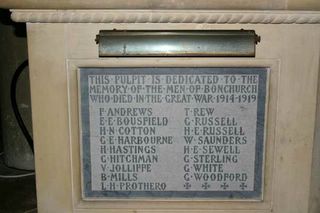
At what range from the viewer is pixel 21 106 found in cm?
192

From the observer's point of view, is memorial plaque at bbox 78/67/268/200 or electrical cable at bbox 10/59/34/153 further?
electrical cable at bbox 10/59/34/153

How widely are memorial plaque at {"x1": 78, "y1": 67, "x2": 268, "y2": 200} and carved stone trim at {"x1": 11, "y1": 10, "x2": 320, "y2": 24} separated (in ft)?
0.45

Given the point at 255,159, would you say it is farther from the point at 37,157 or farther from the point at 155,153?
the point at 37,157

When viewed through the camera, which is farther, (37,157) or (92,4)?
(37,157)

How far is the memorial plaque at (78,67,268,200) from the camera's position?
3.94 feet

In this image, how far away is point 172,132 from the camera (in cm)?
124

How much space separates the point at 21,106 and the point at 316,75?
1264mm

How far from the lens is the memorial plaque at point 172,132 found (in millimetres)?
1201

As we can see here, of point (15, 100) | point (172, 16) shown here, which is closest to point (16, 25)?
point (15, 100)

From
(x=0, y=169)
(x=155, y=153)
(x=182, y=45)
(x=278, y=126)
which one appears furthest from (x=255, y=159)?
(x=0, y=169)

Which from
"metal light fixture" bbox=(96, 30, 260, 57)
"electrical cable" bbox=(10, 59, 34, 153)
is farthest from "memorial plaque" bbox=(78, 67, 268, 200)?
"electrical cable" bbox=(10, 59, 34, 153)

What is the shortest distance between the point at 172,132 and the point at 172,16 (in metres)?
0.33

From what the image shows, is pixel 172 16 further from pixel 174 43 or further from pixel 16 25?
pixel 16 25

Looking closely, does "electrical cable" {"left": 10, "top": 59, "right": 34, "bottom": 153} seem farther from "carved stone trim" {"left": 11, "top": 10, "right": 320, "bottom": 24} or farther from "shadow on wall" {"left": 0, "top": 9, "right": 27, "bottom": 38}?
"carved stone trim" {"left": 11, "top": 10, "right": 320, "bottom": 24}
